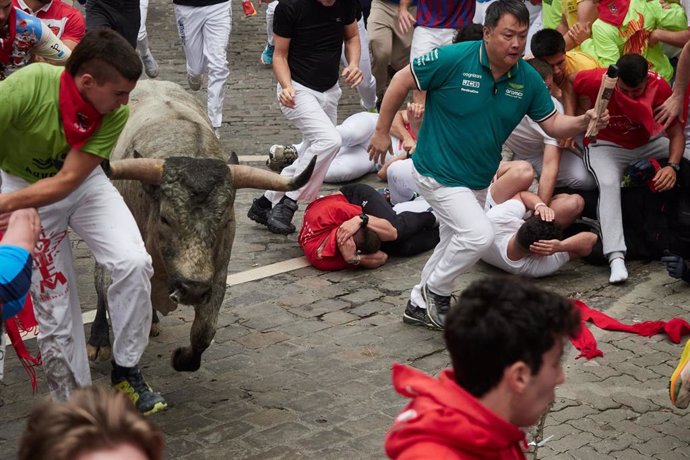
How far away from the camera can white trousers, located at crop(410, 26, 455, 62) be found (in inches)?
470

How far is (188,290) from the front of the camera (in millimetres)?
6672

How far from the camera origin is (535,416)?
319 centimetres

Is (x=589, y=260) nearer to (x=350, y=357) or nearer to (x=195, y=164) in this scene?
(x=350, y=357)

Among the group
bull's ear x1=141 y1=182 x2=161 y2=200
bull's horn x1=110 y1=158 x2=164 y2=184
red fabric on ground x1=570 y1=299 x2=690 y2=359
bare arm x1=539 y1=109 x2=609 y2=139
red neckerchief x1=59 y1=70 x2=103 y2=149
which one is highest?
red neckerchief x1=59 y1=70 x2=103 y2=149

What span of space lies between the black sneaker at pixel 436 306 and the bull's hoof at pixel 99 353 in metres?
2.23

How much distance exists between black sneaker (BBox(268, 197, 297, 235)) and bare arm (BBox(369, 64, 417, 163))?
2.03 meters

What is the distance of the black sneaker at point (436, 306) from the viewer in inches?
321

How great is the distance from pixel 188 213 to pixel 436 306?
2.14 metres

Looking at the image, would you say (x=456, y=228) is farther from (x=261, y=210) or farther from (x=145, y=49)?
(x=145, y=49)

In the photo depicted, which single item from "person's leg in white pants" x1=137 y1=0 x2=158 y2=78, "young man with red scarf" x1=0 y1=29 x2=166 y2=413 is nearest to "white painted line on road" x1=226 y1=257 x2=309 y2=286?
→ "young man with red scarf" x1=0 y1=29 x2=166 y2=413

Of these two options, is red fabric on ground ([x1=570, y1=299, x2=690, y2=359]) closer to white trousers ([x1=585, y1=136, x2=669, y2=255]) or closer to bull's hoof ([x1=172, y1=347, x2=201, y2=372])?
white trousers ([x1=585, y1=136, x2=669, y2=255])

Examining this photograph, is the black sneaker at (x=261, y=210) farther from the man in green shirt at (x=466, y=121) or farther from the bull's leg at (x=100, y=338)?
the bull's leg at (x=100, y=338)

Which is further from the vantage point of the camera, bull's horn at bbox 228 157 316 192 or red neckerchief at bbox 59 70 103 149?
bull's horn at bbox 228 157 316 192

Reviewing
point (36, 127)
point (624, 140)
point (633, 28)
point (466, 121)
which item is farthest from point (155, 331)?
point (633, 28)
